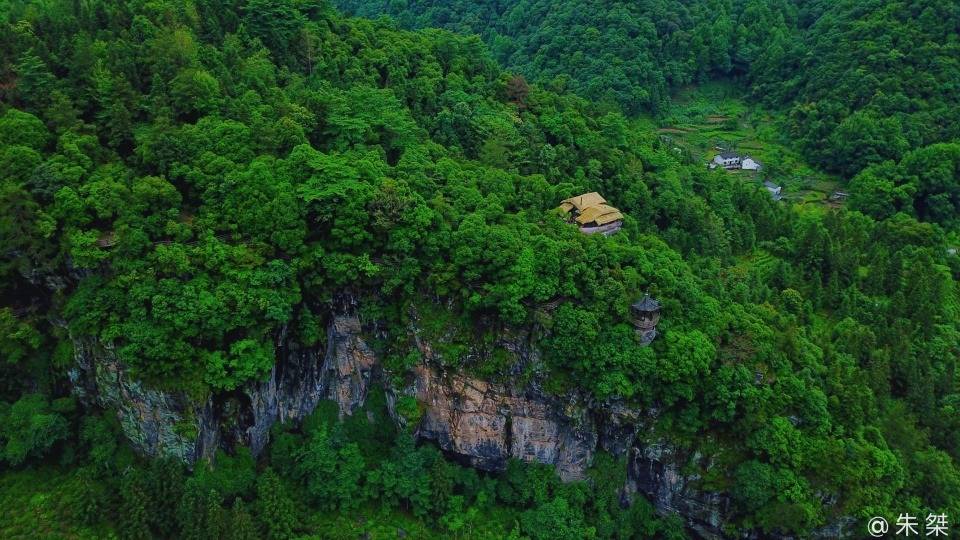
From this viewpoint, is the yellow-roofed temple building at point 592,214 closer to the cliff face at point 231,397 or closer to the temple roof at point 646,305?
the temple roof at point 646,305

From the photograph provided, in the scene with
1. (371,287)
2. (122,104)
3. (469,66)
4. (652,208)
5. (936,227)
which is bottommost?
(936,227)

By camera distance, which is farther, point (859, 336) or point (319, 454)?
point (859, 336)

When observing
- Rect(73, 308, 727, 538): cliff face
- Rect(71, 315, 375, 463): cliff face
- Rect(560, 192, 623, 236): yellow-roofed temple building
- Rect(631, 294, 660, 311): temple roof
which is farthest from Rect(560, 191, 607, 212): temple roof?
Rect(71, 315, 375, 463): cliff face

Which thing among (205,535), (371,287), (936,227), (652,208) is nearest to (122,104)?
(371,287)

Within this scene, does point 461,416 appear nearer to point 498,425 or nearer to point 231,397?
point 498,425

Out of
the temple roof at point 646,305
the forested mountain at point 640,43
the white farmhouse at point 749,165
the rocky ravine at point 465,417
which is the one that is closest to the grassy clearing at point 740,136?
the white farmhouse at point 749,165

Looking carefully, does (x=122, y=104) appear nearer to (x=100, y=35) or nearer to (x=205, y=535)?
(x=100, y=35)

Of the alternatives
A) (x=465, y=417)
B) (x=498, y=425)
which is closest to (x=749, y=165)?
(x=498, y=425)
